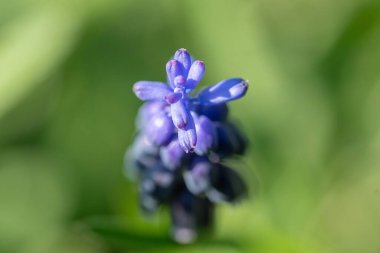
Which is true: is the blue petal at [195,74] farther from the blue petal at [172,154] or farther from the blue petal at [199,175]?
the blue petal at [199,175]

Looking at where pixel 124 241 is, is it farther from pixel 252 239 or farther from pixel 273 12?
pixel 273 12

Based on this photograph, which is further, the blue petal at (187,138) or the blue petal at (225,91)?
the blue petal at (225,91)

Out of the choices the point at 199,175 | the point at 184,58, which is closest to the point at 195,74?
the point at 184,58

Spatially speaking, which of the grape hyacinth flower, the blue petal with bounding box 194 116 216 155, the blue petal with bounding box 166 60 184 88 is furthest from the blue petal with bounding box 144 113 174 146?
the blue petal with bounding box 166 60 184 88

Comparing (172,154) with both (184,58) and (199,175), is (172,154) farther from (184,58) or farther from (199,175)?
(184,58)

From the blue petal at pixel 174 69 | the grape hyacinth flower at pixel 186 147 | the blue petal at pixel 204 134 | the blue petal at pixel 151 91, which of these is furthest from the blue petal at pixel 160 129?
Result: the blue petal at pixel 174 69

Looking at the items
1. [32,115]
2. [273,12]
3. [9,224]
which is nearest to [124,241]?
[9,224]

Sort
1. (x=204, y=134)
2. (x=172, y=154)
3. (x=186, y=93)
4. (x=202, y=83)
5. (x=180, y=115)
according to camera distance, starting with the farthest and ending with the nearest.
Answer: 1. (x=202, y=83)
2. (x=172, y=154)
3. (x=204, y=134)
4. (x=186, y=93)
5. (x=180, y=115)
